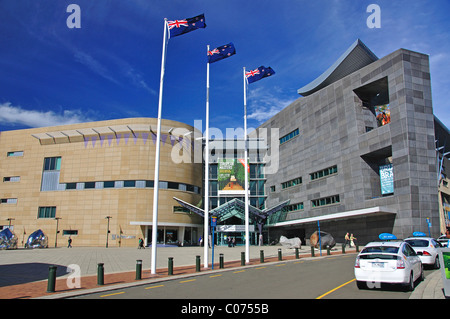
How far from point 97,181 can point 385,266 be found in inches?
2009

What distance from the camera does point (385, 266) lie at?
34.3 feet

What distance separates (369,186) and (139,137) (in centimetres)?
3571

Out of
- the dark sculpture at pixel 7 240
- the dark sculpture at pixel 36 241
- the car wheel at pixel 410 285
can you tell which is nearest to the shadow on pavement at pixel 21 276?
the car wheel at pixel 410 285

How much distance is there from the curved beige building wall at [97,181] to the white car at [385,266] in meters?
45.2

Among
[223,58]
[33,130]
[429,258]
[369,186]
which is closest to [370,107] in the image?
[369,186]

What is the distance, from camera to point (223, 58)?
22438 mm

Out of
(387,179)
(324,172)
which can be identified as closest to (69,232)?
(324,172)

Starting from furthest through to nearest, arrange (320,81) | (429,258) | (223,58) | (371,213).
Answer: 1. (320,81)
2. (371,213)
3. (223,58)
4. (429,258)

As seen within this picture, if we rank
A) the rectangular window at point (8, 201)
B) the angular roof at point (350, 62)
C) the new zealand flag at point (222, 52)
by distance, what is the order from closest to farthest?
1. the new zealand flag at point (222, 52)
2. the angular roof at point (350, 62)
3. the rectangular window at point (8, 201)

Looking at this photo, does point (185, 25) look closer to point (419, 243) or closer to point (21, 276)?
point (21, 276)

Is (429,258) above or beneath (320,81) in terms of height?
beneath

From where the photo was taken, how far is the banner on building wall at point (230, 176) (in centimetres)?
6153

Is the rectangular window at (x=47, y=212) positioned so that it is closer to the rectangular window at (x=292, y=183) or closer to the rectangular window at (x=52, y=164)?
the rectangular window at (x=52, y=164)

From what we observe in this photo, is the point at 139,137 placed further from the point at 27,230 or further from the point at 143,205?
the point at 27,230
